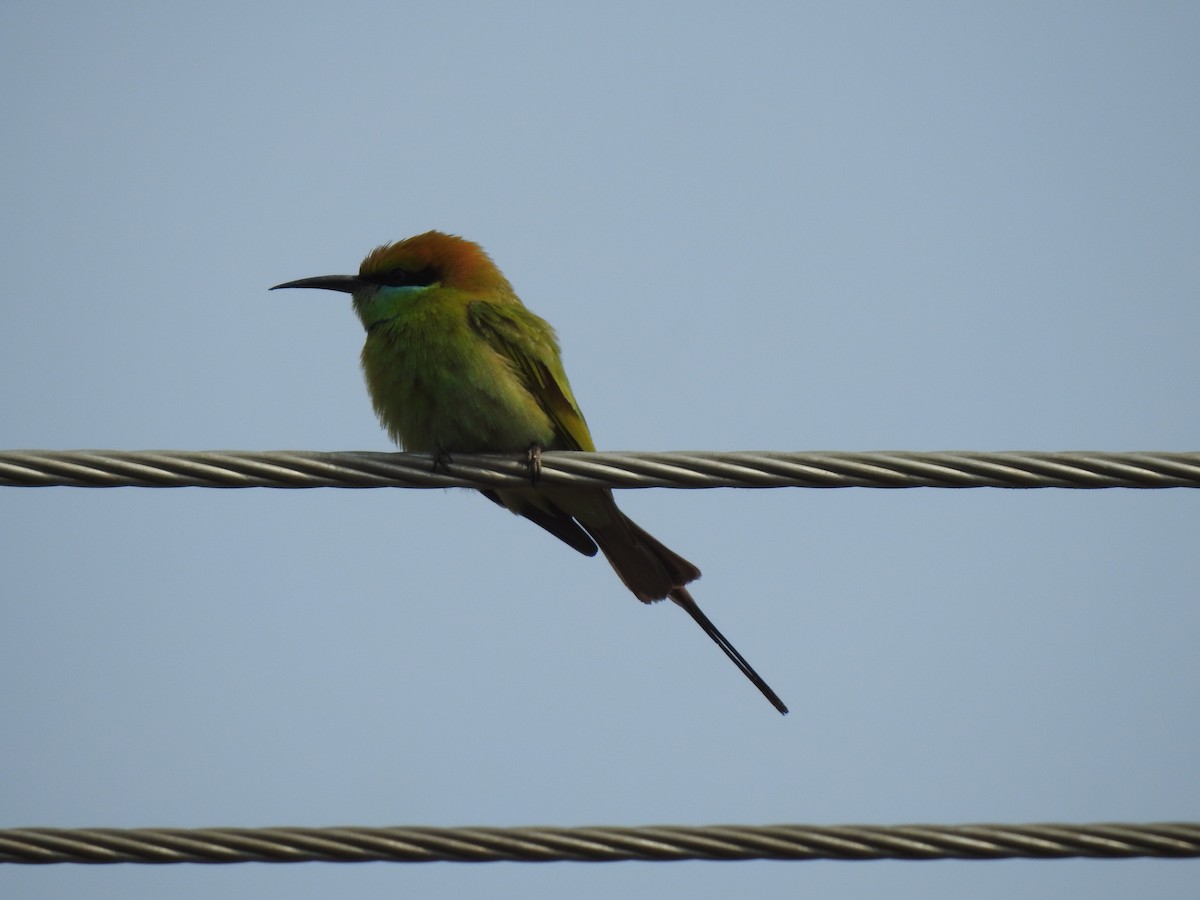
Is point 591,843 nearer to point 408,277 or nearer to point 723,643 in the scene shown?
point 723,643

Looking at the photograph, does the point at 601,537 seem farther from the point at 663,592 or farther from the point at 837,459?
the point at 837,459

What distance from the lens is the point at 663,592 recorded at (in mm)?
3355

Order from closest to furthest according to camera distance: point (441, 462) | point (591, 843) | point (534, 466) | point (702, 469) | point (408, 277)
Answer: point (591, 843) < point (702, 469) < point (534, 466) < point (441, 462) < point (408, 277)

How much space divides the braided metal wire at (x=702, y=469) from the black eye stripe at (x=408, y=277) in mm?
1458

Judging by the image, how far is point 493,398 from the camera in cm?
339

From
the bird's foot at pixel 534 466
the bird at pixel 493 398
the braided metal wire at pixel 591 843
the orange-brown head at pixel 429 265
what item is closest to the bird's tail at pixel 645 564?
the bird at pixel 493 398

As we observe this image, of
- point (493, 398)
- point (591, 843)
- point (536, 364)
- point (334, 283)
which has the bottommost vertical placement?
point (591, 843)

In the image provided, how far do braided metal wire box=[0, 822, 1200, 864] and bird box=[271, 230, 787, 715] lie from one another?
4.31ft

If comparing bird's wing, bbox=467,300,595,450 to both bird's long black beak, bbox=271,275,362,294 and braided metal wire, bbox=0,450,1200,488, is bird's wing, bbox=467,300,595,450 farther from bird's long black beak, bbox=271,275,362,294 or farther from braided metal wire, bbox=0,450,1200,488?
braided metal wire, bbox=0,450,1200,488

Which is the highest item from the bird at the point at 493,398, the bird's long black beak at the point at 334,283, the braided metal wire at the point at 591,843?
the bird's long black beak at the point at 334,283

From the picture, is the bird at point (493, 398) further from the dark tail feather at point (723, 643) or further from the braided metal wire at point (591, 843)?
the braided metal wire at point (591, 843)

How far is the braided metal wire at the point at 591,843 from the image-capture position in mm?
1870

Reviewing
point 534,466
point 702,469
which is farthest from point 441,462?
point 702,469

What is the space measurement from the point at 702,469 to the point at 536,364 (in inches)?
51.2
